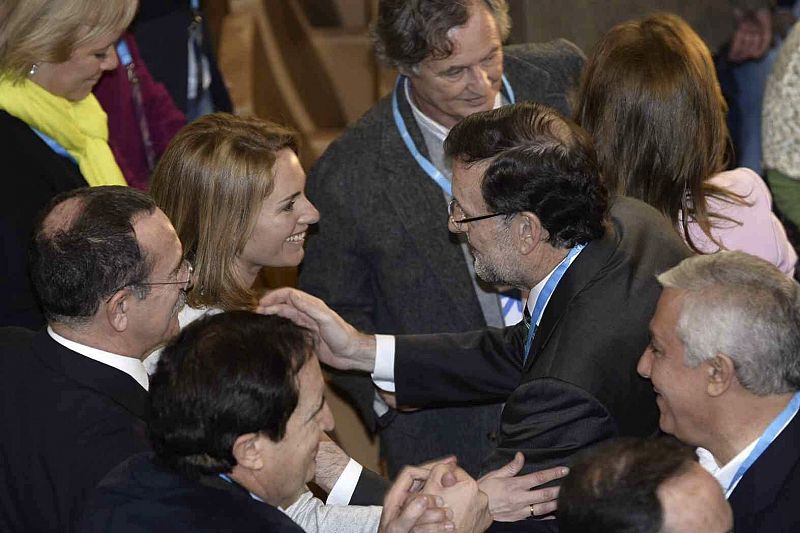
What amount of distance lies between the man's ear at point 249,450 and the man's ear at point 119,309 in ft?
2.10

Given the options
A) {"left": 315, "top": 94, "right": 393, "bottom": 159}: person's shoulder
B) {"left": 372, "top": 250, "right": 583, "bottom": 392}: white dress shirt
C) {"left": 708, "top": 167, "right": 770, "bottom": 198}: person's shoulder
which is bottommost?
{"left": 372, "top": 250, "right": 583, "bottom": 392}: white dress shirt

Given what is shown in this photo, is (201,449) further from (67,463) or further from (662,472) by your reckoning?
(662,472)

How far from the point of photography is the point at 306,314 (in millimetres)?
3260

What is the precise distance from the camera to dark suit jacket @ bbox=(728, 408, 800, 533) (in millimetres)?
2311

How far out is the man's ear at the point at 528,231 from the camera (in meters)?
2.73

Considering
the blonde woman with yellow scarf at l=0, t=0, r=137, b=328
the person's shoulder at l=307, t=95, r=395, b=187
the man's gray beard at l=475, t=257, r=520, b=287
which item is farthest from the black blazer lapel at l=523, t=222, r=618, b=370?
the blonde woman with yellow scarf at l=0, t=0, r=137, b=328

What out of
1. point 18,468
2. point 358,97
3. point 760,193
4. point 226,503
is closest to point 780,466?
point 226,503

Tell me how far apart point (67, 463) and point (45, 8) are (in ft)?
4.85

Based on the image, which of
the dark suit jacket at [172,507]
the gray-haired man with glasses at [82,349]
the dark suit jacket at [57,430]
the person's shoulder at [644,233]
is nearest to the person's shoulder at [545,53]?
the person's shoulder at [644,233]

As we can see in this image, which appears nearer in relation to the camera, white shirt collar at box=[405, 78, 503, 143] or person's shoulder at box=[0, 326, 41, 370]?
person's shoulder at box=[0, 326, 41, 370]

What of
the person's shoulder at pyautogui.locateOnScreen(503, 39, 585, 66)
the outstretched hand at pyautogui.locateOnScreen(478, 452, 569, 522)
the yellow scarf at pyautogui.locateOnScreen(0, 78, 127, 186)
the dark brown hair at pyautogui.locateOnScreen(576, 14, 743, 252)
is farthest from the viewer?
the person's shoulder at pyautogui.locateOnScreen(503, 39, 585, 66)

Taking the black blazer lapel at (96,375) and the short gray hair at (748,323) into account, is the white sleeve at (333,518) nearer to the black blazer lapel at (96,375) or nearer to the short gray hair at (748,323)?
the black blazer lapel at (96,375)

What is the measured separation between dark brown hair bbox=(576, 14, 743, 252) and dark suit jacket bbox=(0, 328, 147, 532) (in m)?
1.37

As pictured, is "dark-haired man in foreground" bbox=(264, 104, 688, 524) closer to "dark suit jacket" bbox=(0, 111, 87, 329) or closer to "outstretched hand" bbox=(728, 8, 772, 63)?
"dark suit jacket" bbox=(0, 111, 87, 329)
